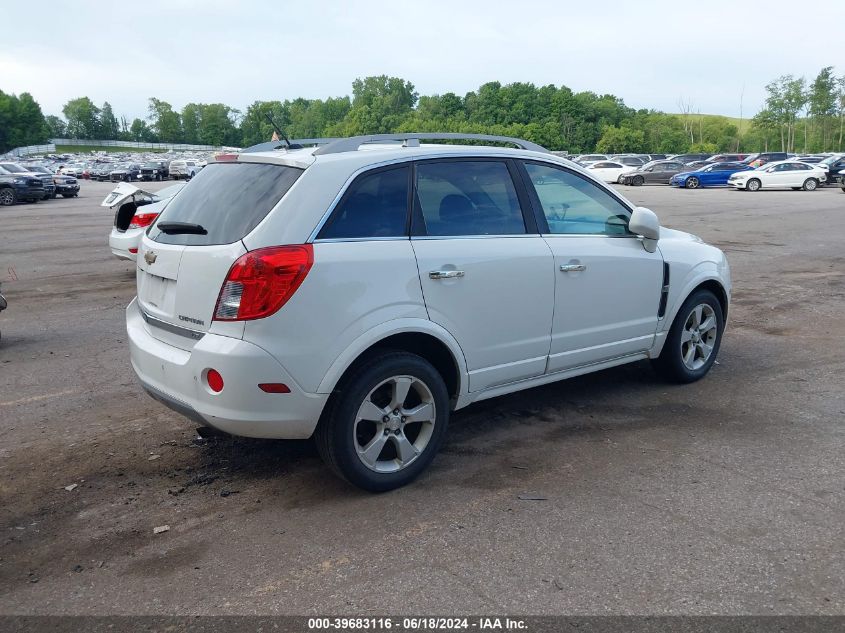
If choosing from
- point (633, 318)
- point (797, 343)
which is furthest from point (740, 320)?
point (633, 318)

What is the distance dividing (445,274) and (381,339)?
544 millimetres

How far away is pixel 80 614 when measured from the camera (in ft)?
9.75

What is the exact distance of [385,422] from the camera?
13.0 ft

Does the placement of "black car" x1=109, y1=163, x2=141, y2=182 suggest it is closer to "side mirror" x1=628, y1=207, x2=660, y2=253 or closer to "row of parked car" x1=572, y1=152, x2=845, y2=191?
"row of parked car" x1=572, y1=152, x2=845, y2=191

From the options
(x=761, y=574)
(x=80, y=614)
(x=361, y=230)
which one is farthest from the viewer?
(x=361, y=230)

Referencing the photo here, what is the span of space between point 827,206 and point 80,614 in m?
27.9

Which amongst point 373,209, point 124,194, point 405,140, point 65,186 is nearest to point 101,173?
point 65,186

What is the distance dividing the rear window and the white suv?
0.04ft

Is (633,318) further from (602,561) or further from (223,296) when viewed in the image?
(223,296)

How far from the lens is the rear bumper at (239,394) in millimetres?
3576

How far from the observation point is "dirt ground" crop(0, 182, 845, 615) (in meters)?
3.09

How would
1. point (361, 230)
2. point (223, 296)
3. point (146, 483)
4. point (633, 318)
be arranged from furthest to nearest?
→ point (633, 318) < point (146, 483) < point (361, 230) < point (223, 296)

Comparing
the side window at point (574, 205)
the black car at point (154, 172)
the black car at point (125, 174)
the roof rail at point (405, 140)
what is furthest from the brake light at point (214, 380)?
the black car at point (125, 174)

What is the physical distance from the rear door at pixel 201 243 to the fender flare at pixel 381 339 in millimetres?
479
